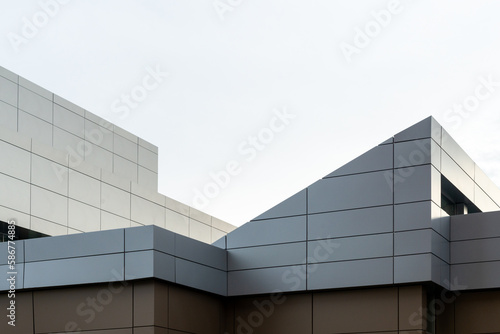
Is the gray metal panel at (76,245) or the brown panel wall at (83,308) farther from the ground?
the gray metal panel at (76,245)

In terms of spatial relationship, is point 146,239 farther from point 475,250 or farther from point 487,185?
point 487,185

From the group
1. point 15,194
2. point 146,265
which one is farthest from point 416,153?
point 15,194

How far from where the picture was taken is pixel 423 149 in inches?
826

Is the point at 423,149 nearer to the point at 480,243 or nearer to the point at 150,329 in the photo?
the point at 480,243

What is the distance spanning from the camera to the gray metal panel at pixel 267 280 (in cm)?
2183

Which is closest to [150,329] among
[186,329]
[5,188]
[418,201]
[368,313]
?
[186,329]

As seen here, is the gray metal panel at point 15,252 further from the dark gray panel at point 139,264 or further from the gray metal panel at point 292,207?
the gray metal panel at point 292,207

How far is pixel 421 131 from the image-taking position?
69.3 ft

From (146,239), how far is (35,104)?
16.5 metres

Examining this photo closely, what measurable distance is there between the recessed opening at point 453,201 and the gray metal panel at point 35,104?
1845cm

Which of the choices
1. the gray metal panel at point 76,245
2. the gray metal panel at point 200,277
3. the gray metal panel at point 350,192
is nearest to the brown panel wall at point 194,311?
the gray metal panel at point 200,277

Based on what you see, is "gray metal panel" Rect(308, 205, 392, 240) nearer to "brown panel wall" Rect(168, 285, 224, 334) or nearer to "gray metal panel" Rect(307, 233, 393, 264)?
"gray metal panel" Rect(307, 233, 393, 264)

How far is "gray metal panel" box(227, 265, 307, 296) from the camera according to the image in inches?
859

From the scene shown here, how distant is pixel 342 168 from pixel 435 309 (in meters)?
4.43
